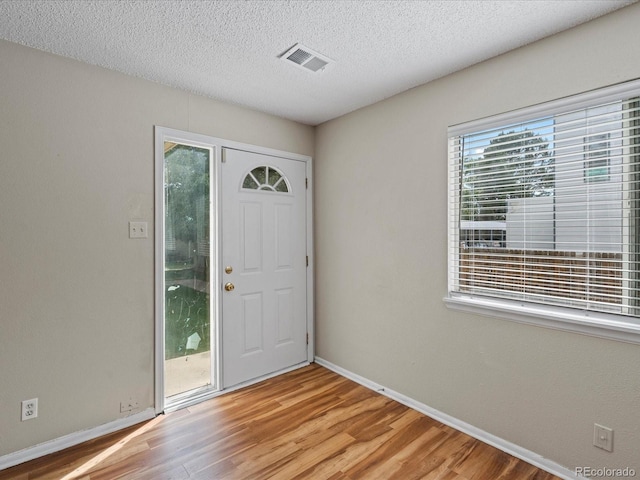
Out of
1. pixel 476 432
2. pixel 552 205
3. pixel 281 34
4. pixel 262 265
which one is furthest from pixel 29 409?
pixel 552 205

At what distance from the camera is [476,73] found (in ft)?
7.47

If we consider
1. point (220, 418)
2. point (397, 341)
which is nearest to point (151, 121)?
point (220, 418)

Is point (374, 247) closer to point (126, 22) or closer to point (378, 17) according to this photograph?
point (378, 17)

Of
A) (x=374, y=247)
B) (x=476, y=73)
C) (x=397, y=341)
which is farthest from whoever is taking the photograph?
(x=374, y=247)

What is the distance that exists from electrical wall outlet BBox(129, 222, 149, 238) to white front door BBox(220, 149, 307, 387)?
24.5 inches

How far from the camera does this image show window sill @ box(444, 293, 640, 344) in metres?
1.72

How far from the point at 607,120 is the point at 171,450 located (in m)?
3.18

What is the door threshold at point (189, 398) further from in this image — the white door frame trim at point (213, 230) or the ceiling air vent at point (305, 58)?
the ceiling air vent at point (305, 58)

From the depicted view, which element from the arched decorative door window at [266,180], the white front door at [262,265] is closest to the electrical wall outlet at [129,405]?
the white front door at [262,265]

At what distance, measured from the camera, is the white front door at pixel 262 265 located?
296 cm

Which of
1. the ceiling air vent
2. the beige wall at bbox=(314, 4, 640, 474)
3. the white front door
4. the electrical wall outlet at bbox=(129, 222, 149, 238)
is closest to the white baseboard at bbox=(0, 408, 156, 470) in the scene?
the white front door

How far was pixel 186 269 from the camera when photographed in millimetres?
2789

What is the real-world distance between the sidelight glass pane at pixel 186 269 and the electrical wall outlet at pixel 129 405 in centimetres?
29

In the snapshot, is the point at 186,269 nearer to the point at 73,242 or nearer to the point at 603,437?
the point at 73,242
